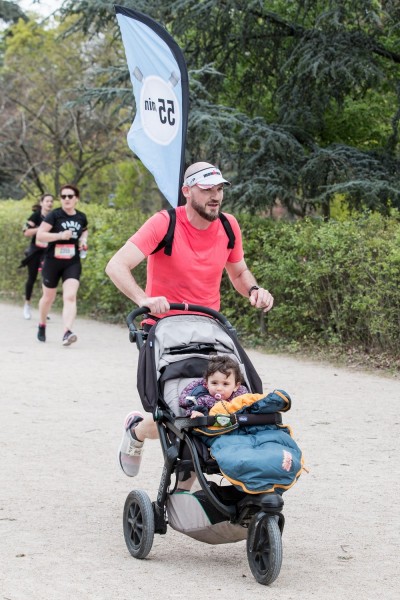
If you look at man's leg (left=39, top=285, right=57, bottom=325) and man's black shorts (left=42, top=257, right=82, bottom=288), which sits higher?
man's black shorts (left=42, top=257, right=82, bottom=288)

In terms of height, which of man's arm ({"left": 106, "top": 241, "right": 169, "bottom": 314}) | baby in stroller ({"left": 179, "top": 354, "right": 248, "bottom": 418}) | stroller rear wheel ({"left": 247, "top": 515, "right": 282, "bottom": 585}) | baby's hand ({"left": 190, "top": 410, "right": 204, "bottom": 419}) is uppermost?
man's arm ({"left": 106, "top": 241, "right": 169, "bottom": 314})

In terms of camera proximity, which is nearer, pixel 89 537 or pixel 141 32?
pixel 89 537

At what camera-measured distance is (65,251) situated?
13.4 meters

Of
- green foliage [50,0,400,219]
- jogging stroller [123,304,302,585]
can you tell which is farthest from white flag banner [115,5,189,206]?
jogging stroller [123,304,302,585]

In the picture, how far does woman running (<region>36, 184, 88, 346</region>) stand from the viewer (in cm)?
1317

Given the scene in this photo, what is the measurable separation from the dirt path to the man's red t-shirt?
4.10ft

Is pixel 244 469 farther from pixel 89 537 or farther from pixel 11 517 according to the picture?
pixel 11 517

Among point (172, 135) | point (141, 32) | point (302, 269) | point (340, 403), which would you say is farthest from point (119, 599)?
point (302, 269)

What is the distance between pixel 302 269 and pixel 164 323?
7123mm

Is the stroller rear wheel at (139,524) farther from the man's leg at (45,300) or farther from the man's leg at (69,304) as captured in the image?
the man's leg at (45,300)

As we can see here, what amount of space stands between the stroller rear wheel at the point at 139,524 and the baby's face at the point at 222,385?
61cm

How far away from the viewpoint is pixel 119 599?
4.59 m

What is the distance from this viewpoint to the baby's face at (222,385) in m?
5.15

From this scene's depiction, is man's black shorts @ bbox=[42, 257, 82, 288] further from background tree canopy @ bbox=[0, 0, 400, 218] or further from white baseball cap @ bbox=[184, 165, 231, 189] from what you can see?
white baseball cap @ bbox=[184, 165, 231, 189]
